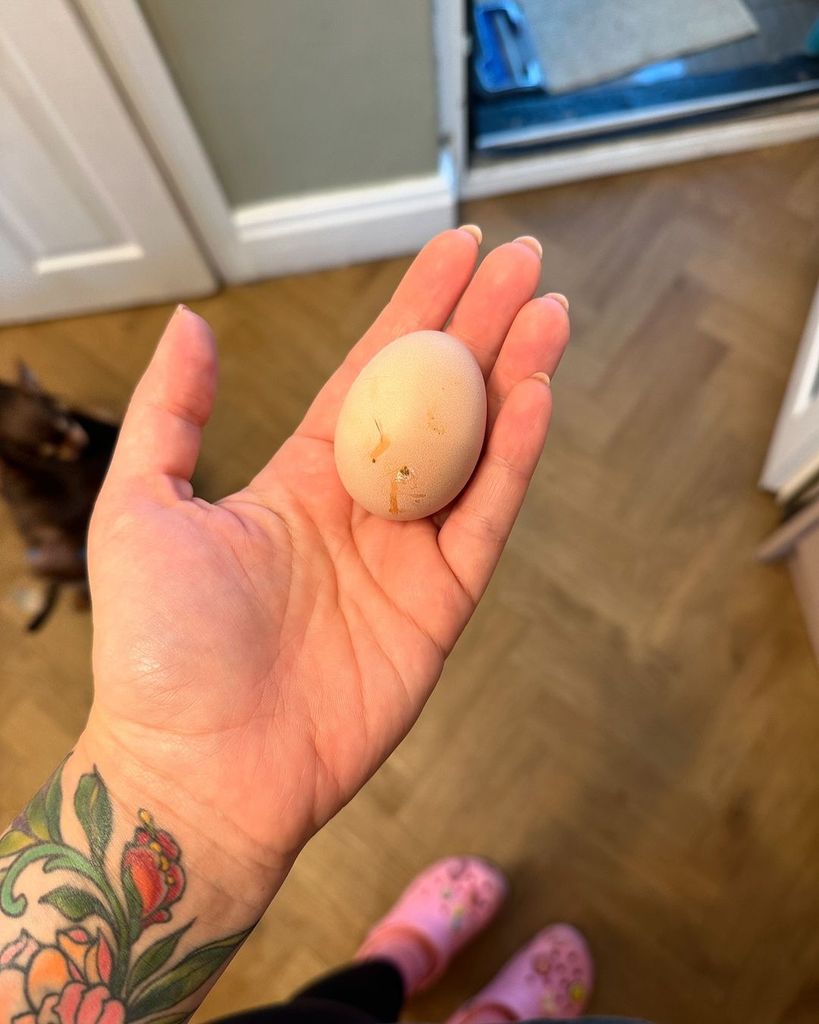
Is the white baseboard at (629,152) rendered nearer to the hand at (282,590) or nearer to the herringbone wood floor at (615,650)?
the herringbone wood floor at (615,650)

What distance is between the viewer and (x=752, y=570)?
132 centimetres

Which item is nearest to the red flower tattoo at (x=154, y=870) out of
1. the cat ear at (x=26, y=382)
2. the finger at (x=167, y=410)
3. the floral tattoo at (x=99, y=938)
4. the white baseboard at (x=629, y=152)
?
the floral tattoo at (x=99, y=938)

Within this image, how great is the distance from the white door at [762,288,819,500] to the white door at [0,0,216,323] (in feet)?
3.85

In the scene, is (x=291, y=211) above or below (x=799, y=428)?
above

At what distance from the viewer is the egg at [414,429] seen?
2.42 feet

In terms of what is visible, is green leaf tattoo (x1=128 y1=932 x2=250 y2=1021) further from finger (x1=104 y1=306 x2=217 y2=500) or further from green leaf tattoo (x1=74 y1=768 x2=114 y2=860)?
finger (x1=104 y1=306 x2=217 y2=500)

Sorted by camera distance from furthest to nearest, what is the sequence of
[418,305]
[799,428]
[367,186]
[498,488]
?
[367,186] → [799,428] → [418,305] → [498,488]

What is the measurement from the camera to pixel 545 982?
3.53 feet

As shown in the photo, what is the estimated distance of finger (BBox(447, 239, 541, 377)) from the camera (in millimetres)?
845

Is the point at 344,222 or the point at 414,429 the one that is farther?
the point at 344,222

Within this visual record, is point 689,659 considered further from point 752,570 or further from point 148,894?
point 148,894

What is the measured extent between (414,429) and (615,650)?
0.73m

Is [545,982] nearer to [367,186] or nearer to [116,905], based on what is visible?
[116,905]

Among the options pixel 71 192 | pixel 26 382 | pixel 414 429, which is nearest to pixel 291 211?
pixel 71 192
